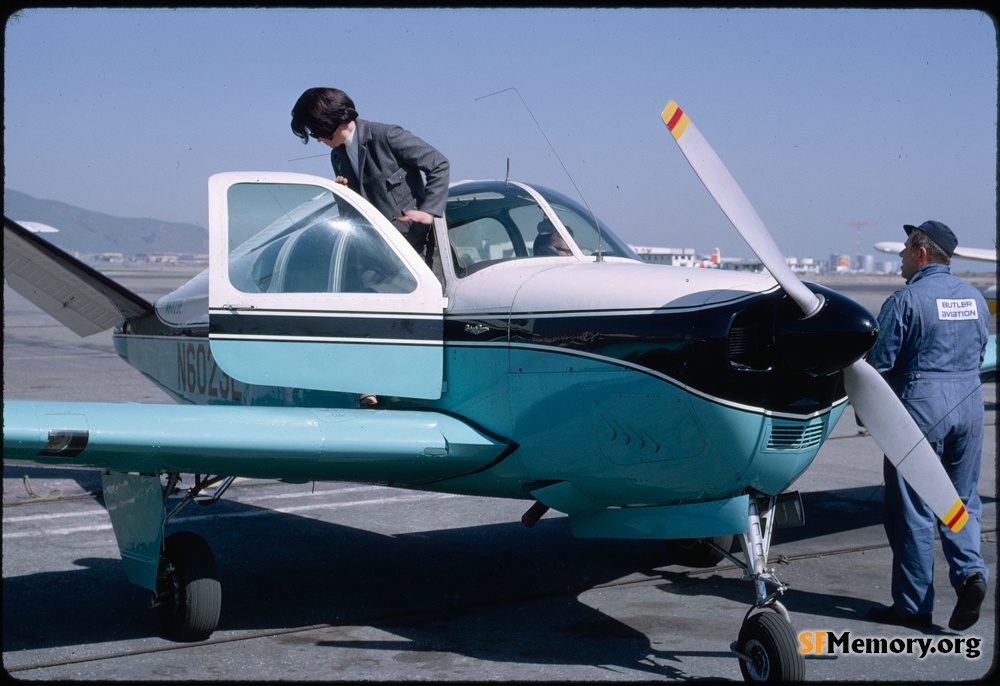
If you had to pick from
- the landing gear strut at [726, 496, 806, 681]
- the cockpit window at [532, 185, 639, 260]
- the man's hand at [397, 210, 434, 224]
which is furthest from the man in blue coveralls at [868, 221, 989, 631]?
the man's hand at [397, 210, 434, 224]

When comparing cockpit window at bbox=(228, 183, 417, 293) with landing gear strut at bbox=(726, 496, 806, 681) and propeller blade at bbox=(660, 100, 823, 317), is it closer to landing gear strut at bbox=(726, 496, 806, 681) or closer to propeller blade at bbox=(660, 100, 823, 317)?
propeller blade at bbox=(660, 100, 823, 317)

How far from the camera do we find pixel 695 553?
250 inches

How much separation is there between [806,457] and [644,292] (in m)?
0.93

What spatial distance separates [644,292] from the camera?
4223 millimetres

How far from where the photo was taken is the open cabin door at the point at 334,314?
4961mm

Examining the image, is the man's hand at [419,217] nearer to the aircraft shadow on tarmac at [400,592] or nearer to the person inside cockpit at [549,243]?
the person inside cockpit at [549,243]

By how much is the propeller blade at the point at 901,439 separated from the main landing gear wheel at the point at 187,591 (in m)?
3.08

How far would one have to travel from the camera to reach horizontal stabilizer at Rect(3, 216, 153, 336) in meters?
7.21

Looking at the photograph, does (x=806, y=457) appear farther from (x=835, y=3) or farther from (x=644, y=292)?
(x=835, y=3)

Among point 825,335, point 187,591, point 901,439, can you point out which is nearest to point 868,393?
point 901,439

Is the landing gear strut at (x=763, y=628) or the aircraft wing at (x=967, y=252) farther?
the aircraft wing at (x=967, y=252)

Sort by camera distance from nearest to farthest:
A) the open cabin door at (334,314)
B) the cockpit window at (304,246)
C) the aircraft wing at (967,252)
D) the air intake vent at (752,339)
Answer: the air intake vent at (752,339)
the open cabin door at (334,314)
the cockpit window at (304,246)
the aircraft wing at (967,252)

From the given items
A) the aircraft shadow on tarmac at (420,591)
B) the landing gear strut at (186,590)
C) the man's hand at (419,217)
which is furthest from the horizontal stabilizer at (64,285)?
the man's hand at (419,217)

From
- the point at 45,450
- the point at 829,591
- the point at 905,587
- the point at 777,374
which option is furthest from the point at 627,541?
the point at 45,450
